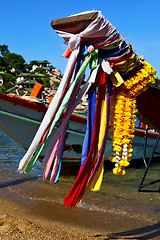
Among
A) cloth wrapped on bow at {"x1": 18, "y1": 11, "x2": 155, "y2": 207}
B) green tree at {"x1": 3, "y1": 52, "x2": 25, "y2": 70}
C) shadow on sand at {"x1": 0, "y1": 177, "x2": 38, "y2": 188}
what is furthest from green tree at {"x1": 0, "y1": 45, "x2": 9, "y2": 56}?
cloth wrapped on bow at {"x1": 18, "y1": 11, "x2": 155, "y2": 207}

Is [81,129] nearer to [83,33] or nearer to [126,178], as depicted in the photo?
[126,178]

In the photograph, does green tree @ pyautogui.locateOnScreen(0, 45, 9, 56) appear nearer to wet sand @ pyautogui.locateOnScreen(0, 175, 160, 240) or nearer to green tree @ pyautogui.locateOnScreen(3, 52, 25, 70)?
green tree @ pyautogui.locateOnScreen(3, 52, 25, 70)

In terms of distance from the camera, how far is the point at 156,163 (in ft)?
39.9

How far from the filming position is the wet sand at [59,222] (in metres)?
3.70

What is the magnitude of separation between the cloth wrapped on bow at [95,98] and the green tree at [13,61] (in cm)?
8664

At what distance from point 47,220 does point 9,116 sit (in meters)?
4.26

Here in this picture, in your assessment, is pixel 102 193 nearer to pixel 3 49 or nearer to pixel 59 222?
pixel 59 222

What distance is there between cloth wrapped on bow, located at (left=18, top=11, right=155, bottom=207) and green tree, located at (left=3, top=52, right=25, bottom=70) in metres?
86.6

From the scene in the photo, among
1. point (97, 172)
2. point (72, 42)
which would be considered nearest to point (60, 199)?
point (97, 172)

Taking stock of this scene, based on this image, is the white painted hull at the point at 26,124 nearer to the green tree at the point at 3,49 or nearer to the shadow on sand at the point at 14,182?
the shadow on sand at the point at 14,182

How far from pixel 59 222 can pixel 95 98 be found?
99.5 inches

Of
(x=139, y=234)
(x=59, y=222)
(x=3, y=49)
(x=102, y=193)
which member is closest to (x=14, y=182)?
(x=102, y=193)

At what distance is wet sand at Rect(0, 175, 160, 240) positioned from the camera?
370 centimetres

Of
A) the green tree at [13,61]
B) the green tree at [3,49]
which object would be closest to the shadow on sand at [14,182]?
the green tree at [13,61]
